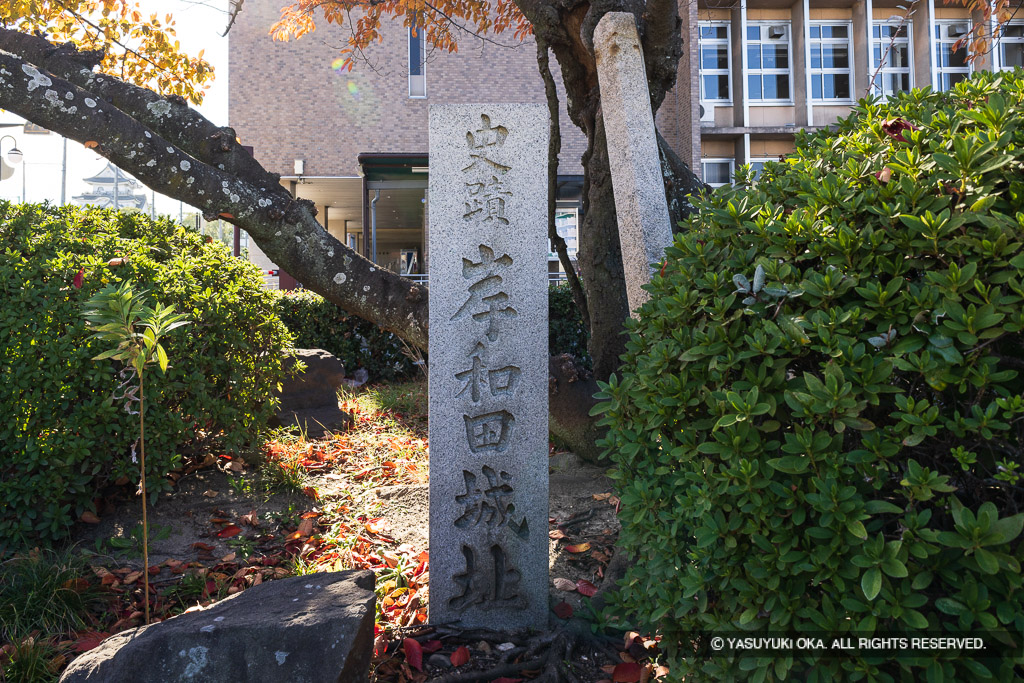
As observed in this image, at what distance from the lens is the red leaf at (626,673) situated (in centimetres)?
244

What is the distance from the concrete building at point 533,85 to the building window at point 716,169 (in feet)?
0.12

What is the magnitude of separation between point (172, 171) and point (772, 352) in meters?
3.78

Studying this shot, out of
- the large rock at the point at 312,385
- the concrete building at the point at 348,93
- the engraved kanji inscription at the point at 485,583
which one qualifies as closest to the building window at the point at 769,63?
the concrete building at the point at 348,93

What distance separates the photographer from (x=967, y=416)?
5.06ft

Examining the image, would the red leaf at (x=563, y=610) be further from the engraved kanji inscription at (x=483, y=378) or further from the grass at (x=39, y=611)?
the grass at (x=39, y=611)

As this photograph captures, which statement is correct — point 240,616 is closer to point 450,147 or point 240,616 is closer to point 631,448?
point 631,448

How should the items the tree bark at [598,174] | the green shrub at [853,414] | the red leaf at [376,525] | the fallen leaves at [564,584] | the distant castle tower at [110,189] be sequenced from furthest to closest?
the distant castle tower at [110,189] → the tree bark at [598,174] → the red leaf at [376,525] → the fallen leaves at [564,584] → the green shrub at [853,414]

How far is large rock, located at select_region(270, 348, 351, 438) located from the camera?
6.12m

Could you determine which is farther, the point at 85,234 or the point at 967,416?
the point at 85,234

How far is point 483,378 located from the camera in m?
2.87

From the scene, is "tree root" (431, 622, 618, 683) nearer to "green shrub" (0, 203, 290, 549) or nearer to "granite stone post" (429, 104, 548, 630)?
"granite stone post" (429, 104, 548, 630)

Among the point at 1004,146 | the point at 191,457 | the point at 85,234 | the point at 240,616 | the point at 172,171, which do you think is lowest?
the point at 240,616

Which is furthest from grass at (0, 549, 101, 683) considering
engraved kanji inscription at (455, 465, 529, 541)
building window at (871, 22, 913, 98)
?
building window at (871, 22, 913, 98)

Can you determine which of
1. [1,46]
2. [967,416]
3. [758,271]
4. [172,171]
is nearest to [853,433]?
[967,416]
